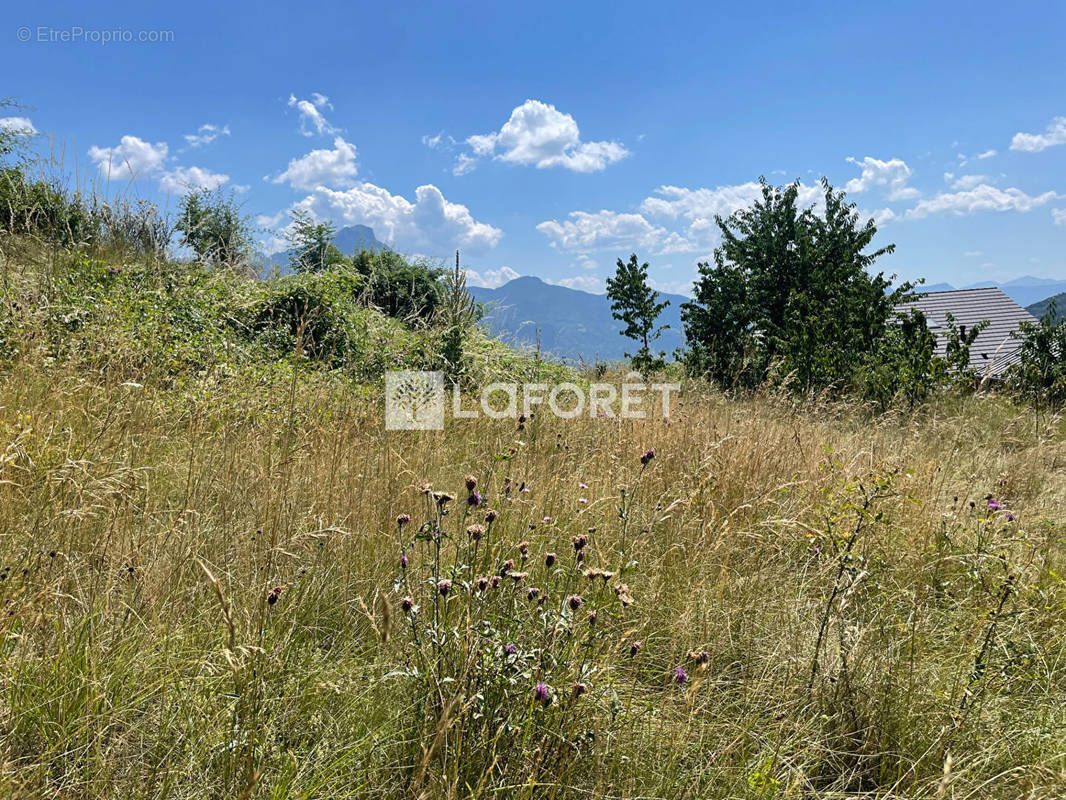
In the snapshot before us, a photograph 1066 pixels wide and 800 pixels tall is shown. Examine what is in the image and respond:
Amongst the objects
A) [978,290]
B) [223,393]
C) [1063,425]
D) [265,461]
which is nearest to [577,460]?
[265,461]

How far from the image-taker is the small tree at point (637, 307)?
33.1 ft

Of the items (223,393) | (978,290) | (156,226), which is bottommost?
(223,393)

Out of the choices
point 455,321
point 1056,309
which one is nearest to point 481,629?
point 455,321

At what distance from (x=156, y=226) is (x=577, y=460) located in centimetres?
600

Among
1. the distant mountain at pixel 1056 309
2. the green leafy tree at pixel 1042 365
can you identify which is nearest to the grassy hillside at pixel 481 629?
the green leafy tree at pixel 1042 365

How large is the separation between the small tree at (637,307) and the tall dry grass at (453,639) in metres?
6.90

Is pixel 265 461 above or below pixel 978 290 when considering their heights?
below

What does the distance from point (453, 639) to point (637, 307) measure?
9.43 meters

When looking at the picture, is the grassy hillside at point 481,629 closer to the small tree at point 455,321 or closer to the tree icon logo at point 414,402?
the tree icon logo at point 414,402

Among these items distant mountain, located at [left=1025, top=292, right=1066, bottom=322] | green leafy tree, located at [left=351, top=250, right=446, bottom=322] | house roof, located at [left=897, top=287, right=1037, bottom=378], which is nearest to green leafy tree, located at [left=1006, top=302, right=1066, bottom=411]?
distant mountain, located at [left=1025, top=292, right=1066, bottom=322]

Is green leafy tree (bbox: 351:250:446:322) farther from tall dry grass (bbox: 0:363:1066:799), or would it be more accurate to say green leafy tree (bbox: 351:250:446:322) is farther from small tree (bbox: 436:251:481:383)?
tall dry grass (bbox: 0:363:1066:799)

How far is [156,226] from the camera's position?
6.42m

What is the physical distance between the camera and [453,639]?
1.43 meters

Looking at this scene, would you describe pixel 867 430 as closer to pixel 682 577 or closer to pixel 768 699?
pixel 682 577
